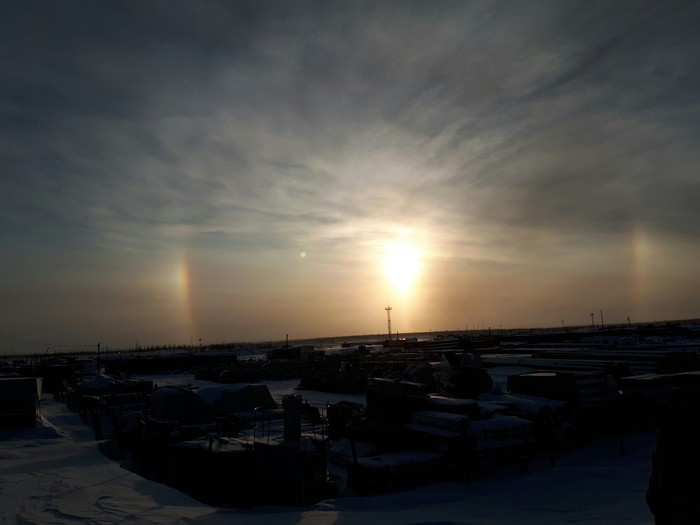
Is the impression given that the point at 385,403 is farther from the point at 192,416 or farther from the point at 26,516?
the point at 26,516

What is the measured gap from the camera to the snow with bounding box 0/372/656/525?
10.5 meters

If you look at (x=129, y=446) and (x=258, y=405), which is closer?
(x=129, y=446)

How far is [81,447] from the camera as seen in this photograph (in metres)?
18.7

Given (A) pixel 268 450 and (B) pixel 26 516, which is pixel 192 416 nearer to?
(A) pixel 268 450

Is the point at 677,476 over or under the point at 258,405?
over

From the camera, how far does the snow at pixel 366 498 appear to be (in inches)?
413

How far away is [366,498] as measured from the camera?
13.9 meters

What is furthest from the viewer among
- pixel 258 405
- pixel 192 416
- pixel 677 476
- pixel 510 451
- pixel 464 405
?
pixel 258 405

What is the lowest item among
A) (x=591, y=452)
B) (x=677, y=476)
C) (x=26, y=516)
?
(x=591, y=452)

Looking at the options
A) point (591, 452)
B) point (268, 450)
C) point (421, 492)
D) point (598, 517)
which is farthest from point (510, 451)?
point (268, 450)

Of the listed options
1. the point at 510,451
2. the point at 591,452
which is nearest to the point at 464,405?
the point at 510,451

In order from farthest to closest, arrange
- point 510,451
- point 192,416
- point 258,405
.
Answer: point 258,405 < point 192,416 < point 510,451

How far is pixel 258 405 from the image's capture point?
84.0ft

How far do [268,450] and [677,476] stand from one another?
38.7 ft
